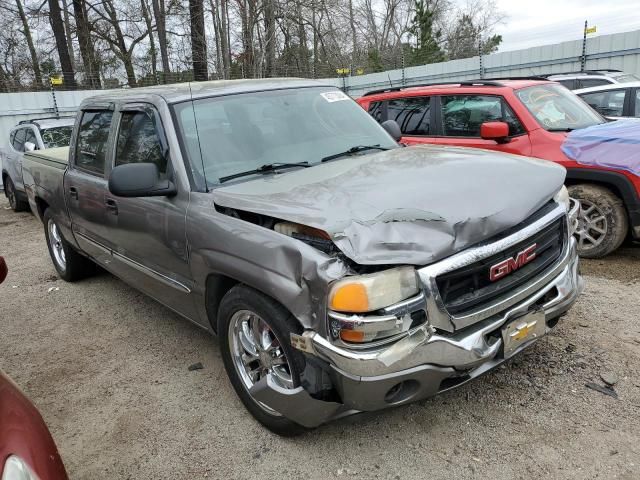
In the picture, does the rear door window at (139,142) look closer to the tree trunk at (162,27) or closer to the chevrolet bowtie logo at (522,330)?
the chevrolet bowtie logo at (522,330)

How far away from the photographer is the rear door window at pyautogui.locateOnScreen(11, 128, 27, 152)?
30.2 ft

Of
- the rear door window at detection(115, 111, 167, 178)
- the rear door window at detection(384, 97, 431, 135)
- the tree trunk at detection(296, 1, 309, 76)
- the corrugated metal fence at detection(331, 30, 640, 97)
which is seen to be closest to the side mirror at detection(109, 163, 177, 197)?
the rear door window at detection(115, 111, 167, 178)

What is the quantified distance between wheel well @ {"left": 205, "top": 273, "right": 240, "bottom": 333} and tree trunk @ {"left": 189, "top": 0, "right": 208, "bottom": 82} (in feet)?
50.6

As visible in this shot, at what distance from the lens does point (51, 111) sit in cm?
1446

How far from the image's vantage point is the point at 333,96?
3957 mm

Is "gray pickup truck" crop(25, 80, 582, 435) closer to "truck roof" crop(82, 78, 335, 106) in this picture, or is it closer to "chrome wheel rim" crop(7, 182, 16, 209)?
"truck roof" crop(82, 78, 335, 106)

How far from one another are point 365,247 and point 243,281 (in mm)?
743

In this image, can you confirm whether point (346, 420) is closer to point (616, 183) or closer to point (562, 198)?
point (562, 198)

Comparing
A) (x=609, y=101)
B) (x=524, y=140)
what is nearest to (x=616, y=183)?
(x=524, y=140)

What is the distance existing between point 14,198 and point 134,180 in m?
8.66

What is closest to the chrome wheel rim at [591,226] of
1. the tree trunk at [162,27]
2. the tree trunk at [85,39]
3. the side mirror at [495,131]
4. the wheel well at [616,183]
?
the wheel well at [616,183]

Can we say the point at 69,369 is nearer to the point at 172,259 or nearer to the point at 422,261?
the point at 172,259

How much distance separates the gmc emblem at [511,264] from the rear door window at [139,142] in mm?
2062

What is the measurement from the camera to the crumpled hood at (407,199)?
2.17 metres
